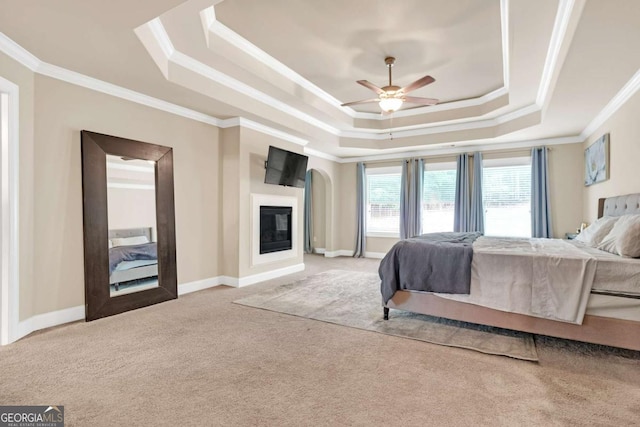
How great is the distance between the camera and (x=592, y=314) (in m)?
2.61

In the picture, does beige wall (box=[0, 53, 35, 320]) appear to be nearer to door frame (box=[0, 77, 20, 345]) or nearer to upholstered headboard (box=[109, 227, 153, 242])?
door frame (box=[0, 77, 20, 345])

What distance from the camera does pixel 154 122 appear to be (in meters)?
4.31

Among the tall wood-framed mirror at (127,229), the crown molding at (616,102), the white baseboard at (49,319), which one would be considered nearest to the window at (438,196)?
the crown molding at (616,102)

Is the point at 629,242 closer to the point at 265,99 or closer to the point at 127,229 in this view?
the point at 265,99

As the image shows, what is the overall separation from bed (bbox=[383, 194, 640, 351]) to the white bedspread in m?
0.04

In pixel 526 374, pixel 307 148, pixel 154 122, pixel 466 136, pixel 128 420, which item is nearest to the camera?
pixel 128 420

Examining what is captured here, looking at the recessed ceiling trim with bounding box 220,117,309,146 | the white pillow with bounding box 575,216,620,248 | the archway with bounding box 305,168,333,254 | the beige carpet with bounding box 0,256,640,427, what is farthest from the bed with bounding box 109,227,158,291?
the white pillow with bounding box 575,216,620,248

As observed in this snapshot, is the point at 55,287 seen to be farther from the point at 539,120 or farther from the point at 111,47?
the point at 539,120

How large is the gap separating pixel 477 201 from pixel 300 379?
5902 millimetres

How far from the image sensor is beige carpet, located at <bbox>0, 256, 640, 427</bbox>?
1.90 m

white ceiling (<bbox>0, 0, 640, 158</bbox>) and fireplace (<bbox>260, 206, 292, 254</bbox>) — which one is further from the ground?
white ceiling (<bbox>0, 0, 640, 158</bbox>)

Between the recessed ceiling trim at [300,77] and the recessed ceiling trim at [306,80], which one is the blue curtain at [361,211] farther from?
the recessed ceiling trim at [306,80]

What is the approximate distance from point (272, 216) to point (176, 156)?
1892 millimetres

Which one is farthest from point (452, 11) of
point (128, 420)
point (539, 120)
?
point (128, 420)
